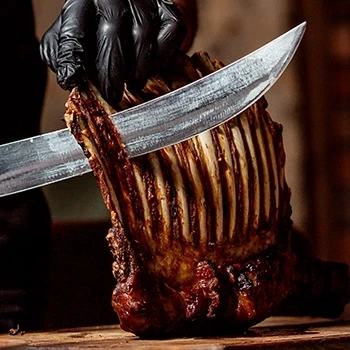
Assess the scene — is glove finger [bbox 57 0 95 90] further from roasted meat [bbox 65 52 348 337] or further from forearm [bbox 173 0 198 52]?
forearm [bbox 173 0 198 52]

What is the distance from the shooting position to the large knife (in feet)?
4.45

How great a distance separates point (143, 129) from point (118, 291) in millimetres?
246

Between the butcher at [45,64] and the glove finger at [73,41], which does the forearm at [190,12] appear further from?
the glove finger at [73,41]

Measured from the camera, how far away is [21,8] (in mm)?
1911

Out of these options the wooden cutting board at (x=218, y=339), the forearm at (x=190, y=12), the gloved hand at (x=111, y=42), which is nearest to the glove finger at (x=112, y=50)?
the gloved hand at (x=111, y=42)

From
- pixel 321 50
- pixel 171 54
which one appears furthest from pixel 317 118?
pixel 171 54

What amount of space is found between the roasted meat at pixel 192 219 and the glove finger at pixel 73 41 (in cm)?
3

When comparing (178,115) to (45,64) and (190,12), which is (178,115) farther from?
(190,12)

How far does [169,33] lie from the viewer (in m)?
1.38

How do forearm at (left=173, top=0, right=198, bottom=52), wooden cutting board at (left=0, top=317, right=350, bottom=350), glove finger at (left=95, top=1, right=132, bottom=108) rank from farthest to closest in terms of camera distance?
forearm at (left=173, top=0, right=198, bottom=52), glove finger at (left=95, top=1, right=132, bottom=108), wooden cutting board at (left=0, top=317, right=350, bottom=350)

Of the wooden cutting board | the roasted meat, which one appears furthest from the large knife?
the wooden cutting board

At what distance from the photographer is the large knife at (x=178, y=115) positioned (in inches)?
53.4

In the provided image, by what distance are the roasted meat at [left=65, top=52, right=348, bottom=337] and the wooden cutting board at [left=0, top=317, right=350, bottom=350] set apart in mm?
43

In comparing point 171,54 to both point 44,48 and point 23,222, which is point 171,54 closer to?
point 44,48
